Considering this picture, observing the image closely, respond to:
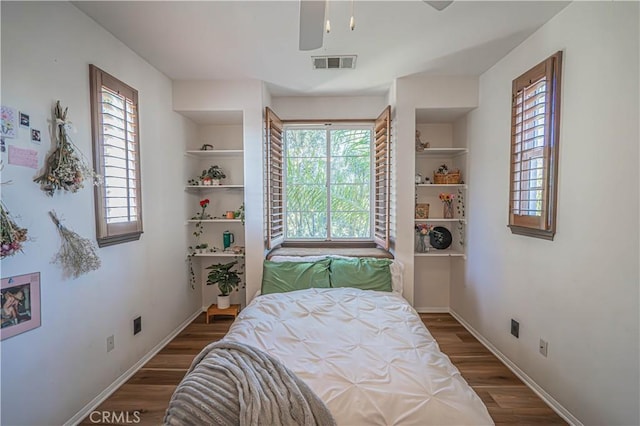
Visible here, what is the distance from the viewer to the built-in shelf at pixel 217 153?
318 cm

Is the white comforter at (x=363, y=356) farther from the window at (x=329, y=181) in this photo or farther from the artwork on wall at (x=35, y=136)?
the artwork on wall at (x=35, y=136)

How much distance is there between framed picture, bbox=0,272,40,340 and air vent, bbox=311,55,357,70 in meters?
2.45

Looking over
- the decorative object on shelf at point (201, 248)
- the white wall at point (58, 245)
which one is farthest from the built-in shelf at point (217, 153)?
the decorative object on shelf at point (201, 248)

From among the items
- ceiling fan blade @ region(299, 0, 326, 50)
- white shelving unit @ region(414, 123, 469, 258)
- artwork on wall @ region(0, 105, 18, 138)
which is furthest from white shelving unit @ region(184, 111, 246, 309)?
white shelving unit @ region(414, 123, 469, 258)

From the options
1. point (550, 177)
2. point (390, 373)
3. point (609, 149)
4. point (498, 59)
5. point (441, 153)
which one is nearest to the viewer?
point (390, 373)

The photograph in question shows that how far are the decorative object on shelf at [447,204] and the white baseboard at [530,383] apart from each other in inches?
48.0

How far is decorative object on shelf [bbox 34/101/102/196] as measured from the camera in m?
1.60

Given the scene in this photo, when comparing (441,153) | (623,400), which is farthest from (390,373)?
(441,153)

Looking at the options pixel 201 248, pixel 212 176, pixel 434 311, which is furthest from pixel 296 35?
pixel 434 311

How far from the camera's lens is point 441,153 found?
3346 millimetres

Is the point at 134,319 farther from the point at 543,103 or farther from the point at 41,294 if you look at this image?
the point at 543,103

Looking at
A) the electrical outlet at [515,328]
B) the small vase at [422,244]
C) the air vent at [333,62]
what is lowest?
the electrical outlet at [515,328]

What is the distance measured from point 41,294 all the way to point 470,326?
3549 millimetres

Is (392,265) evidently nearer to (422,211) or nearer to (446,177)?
(422,211)
